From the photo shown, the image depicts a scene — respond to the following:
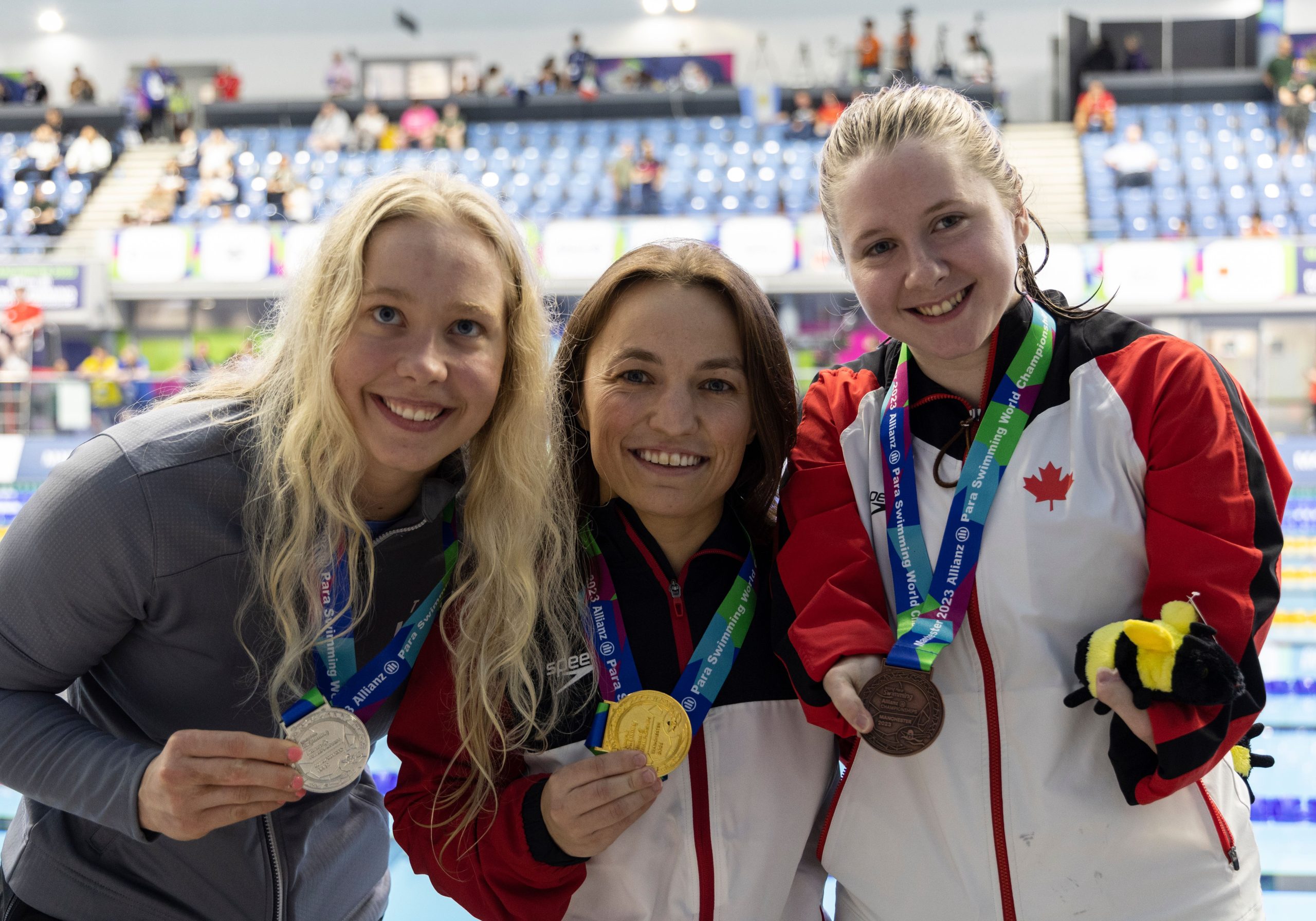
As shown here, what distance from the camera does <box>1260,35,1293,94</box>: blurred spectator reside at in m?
15.6

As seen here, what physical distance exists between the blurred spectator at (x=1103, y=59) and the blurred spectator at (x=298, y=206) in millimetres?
12732

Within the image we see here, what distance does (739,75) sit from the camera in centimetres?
1952

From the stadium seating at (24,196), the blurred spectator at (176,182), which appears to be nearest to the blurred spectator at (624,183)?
the blurred spectator at (176,182)

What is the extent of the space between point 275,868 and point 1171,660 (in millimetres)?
1268

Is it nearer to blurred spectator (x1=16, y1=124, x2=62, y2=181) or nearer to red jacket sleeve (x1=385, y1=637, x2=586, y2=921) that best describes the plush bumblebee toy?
red jacket sleeve (x1=385, y1=637, x2=586, y2=921)

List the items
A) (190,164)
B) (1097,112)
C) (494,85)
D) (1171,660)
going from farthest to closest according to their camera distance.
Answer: (494,85) → (190,164) → (1097,112) → (1171,660)

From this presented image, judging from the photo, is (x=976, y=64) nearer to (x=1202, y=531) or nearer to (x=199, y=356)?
(x=199, y=356)

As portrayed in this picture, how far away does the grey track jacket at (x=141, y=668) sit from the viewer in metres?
1.39

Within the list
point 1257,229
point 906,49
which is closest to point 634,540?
point 1257,229

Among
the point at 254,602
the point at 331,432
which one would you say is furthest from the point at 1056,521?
the point at 254,602

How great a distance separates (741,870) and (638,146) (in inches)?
648

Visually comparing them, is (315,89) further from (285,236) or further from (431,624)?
(431,624)

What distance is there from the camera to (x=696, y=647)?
1.57m

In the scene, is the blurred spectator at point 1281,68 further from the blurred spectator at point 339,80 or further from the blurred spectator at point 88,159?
the blurred spectator at point 88,159
